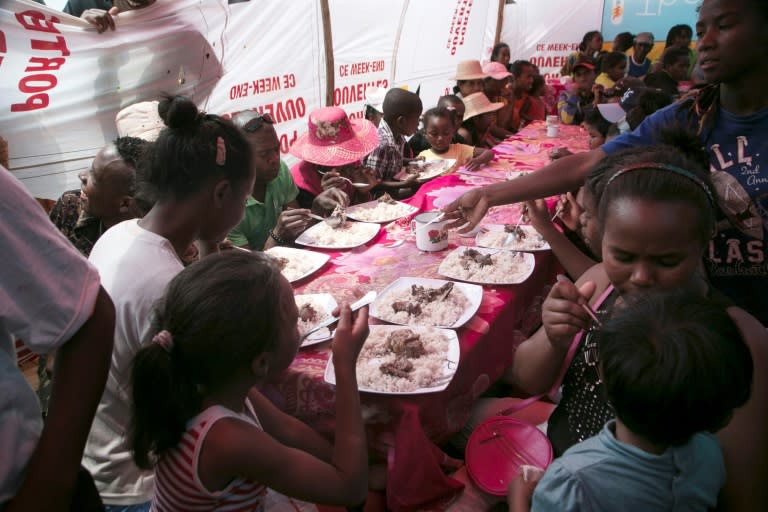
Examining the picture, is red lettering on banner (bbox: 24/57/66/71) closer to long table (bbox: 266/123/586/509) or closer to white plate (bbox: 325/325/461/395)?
long table (bbox: 266/123/586/509)

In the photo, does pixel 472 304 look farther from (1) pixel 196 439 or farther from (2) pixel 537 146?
(2) pixel 537 146

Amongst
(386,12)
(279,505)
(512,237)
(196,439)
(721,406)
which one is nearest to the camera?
(721,406)

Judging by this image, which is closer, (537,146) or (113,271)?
(113,271)

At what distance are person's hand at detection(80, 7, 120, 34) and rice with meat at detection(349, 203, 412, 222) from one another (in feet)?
6.64

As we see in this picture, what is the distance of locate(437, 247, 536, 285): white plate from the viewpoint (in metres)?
2.03

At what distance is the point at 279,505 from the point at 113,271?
34.3 inches

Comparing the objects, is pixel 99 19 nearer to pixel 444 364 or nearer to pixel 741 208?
pixel 444 364

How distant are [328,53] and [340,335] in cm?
465

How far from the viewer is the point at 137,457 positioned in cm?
112

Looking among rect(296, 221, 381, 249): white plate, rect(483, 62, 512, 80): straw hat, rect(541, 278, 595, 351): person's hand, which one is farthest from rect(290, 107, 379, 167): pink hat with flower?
rect(483, 62, 512, 80): straw hat

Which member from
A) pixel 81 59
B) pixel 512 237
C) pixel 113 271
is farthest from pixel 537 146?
pixel 113 271

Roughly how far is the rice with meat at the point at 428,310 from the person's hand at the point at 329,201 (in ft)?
3.89

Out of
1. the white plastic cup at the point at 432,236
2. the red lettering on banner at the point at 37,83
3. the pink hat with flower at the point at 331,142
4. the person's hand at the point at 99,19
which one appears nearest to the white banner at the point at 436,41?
the pink hat with flower at the point at 331,142

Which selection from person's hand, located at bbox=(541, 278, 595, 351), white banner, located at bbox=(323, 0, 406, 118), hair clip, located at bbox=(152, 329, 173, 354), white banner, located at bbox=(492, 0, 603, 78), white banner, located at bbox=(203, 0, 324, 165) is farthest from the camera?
white banner, located at bbox=(492, 0, 603, 78)
